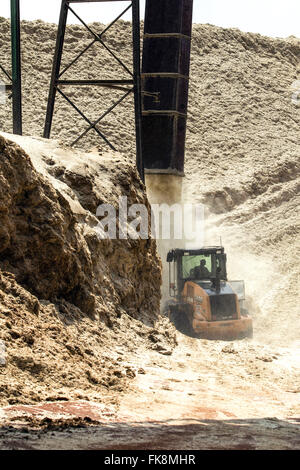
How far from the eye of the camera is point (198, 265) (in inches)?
643

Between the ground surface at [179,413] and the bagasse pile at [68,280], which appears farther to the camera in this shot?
the bagasse pile at [68,280]

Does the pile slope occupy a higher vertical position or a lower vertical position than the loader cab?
higher

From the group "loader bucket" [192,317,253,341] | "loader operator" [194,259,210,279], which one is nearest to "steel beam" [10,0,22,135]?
"loader operator" [194,259,210,279]

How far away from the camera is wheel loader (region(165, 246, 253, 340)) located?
15109 mm

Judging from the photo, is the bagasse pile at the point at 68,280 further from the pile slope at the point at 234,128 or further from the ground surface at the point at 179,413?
the pile slope at the point at 234,128

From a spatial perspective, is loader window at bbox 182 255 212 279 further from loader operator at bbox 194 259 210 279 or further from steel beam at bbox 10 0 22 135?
steel beam at bbox 10 0 22 135

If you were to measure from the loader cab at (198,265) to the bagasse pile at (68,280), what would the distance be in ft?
8.03

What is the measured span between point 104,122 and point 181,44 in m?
14.7

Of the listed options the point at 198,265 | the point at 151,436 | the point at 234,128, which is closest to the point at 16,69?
the point at 198,265

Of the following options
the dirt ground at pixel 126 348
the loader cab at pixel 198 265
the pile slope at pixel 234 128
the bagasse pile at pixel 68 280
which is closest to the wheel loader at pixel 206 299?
the loader cab at pixel 198 265

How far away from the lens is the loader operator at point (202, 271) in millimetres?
16172

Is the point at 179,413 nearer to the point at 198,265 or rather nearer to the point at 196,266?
the point at 196,266
